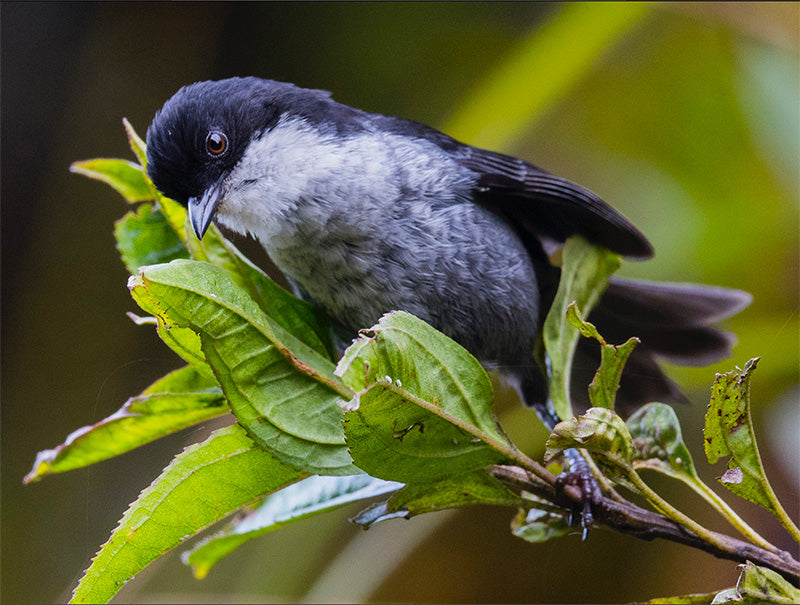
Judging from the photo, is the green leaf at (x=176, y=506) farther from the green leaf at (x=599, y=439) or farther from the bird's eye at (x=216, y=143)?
the bird's eye at (x=216, y=143)

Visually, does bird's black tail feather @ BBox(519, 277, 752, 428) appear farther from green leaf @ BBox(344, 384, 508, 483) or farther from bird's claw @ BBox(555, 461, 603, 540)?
green leaf @ BBox(344, 384, 508, 483)

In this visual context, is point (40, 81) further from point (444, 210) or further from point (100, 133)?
point (444, 210)

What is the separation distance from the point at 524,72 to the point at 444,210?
557 mm

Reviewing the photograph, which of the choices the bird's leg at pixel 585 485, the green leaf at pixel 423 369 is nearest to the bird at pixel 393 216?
the bird's leg at pixel 585 485

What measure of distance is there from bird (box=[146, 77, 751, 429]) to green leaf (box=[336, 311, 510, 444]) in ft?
0.72

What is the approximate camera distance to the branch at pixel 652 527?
27.1 inches

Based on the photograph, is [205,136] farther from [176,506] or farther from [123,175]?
[176,506]

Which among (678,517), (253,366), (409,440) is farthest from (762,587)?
(253,366)

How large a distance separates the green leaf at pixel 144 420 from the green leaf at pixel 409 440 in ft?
0.77

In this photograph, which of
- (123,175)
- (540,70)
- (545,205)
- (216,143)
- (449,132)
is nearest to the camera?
(123,175)

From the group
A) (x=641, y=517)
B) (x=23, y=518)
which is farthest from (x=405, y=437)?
(x=23, y=518)

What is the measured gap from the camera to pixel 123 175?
85 centimetres

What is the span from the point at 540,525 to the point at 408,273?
0.35 metres

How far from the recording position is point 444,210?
102cm
